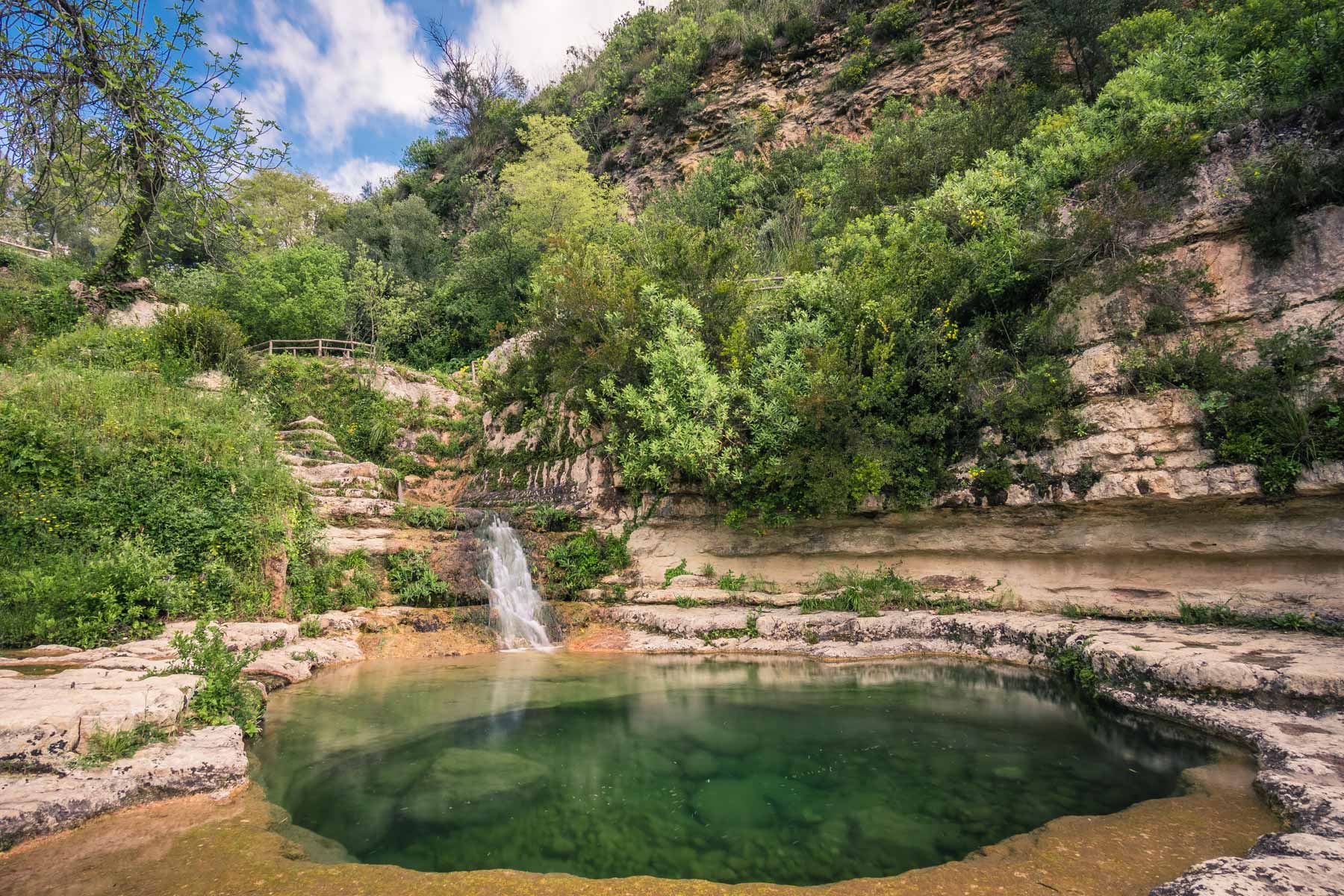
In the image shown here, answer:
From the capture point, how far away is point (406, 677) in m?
10.6

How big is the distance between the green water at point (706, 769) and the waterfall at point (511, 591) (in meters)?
3.97

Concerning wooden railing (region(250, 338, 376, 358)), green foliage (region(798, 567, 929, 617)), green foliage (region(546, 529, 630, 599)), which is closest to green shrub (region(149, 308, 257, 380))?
wooden railing (region(250, 338, 376, 358))

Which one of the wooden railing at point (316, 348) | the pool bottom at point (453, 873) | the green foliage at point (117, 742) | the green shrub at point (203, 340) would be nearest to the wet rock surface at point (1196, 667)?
the pool bottom at point (453, 873)

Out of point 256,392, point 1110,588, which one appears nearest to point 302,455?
point 256,392

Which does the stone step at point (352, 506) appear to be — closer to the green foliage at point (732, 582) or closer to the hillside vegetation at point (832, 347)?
the hillside vegetation at point (832, 347)

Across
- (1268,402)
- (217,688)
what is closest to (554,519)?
(217,688)

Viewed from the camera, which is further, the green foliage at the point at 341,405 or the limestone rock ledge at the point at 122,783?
the green foliage at the point at 341,405

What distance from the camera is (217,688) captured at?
22.3 ft

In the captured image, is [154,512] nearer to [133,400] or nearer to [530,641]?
[133,400]

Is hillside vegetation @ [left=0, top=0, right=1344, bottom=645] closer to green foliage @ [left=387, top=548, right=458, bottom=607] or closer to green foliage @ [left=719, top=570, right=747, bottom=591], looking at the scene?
green foliage @ [left=387, top=548, right=458, bottom=607]

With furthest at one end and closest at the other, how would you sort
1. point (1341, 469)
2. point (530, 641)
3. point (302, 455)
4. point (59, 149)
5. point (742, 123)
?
point (742, 123) < point (302, 455) < point (530, 641) < point (1341, 469) < point (59, 149)

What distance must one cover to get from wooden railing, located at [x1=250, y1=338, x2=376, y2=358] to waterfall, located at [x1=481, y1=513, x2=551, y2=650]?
59.6 ft

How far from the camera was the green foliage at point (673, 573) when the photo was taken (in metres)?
15.1

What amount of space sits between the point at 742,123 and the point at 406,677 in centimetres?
3131
